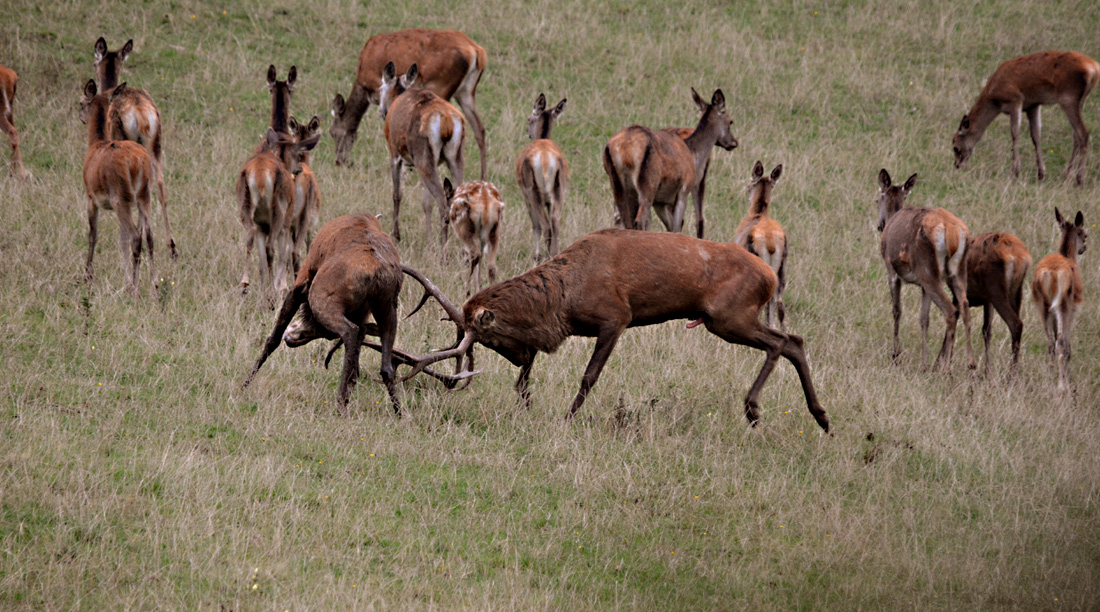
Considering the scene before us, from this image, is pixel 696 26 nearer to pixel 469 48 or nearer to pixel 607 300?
pixel 469 48

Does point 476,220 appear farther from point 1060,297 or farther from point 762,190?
point 1060,297

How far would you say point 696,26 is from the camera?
1962 centimetres

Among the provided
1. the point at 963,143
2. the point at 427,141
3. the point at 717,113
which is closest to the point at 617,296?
the point at 427,141

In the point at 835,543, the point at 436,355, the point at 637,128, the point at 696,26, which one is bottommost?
the point at 835,543

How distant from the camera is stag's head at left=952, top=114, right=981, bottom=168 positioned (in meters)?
16.7

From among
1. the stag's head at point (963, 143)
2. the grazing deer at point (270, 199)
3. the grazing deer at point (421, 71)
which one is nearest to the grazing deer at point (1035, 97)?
the stag's head at point (963, 143)

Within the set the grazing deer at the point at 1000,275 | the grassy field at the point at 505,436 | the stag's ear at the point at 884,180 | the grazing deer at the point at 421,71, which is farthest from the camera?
the grazing deer at the point at 421,71

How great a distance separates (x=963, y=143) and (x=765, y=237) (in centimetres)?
732

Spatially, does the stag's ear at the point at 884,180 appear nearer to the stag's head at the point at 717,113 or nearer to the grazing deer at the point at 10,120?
the stag's head at the point at 717,113

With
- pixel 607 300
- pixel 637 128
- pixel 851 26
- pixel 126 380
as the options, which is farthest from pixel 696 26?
pixel 126 380

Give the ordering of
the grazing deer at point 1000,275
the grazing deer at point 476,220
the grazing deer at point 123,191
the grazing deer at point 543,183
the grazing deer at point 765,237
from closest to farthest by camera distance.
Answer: the grazing deer at point 123,191 → the grazing deer at point 765,237 → the grazing deer at point 1000,275 → the grazing deer at point 476,220 → the grazing deer at point 543,183

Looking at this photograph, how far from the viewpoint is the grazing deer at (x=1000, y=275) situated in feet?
36.3

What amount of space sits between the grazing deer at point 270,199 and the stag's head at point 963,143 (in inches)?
403

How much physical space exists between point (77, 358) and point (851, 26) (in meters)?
15.8
